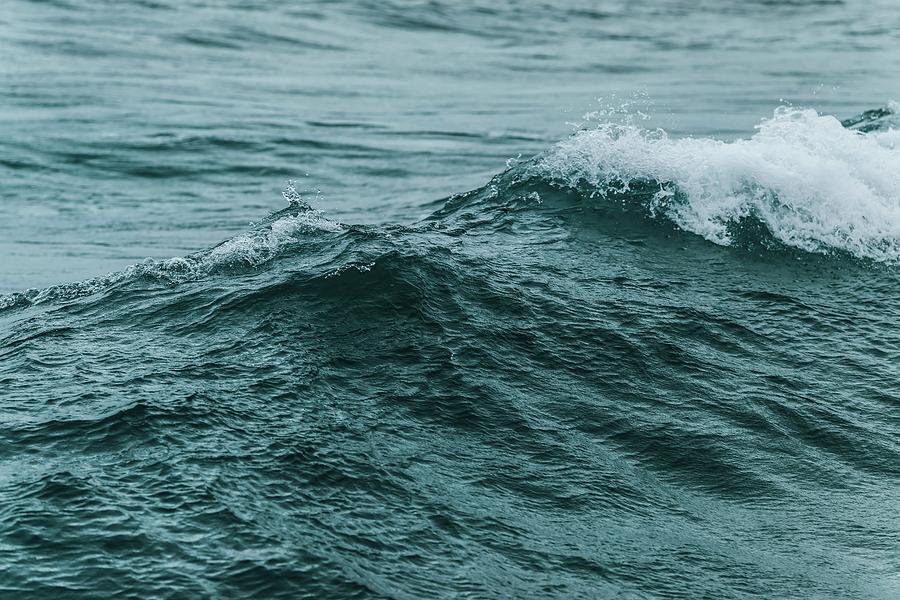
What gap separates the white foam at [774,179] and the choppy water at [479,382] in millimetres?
43

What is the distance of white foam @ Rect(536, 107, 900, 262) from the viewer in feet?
42.8

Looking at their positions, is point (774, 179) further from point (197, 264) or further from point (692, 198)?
point (197, 264)

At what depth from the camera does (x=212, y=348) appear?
9250 millimetres

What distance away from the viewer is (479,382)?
29.9 feet

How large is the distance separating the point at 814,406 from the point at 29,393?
630 centimetres

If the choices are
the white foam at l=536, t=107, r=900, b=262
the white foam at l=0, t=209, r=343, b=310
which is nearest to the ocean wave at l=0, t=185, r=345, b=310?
the white foam at l=0, t=209, r=343, b=310

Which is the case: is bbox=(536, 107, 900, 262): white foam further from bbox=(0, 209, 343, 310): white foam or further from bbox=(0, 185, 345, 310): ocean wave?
bbox=(0, 209, 343, 310): white foam

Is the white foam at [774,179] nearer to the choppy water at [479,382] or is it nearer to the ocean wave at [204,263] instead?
the choppy water at [479,382]

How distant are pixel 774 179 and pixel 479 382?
6152mm

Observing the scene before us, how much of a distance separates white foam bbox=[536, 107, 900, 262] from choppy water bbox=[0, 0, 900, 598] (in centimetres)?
4

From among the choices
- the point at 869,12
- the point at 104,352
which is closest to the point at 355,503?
the point at 104,352

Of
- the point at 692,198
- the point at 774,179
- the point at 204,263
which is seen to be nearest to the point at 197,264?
the point at 204,263

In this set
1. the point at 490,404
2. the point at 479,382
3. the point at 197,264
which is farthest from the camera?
the point at 197,264

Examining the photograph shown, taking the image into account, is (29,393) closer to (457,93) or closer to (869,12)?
(457,93)
